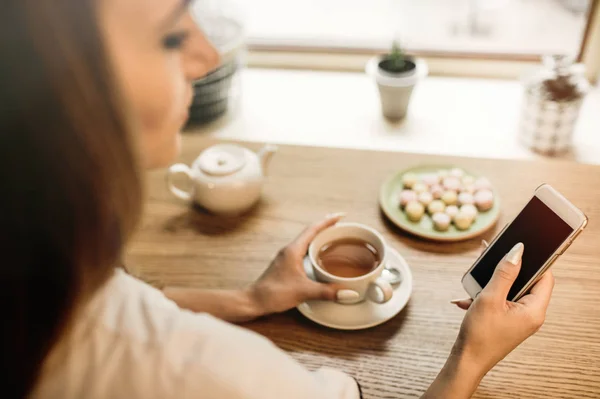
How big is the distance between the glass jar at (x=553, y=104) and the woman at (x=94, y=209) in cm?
A: 129

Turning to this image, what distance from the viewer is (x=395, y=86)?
1767 mm

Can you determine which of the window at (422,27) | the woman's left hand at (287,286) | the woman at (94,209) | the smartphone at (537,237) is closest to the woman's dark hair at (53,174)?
the woman at (94,209)

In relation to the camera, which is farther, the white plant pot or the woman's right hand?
the white plant pot

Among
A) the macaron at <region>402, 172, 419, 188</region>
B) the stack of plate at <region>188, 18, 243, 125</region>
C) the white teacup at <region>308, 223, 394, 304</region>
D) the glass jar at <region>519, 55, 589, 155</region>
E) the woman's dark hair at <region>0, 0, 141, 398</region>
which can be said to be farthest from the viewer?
the stack of plate at <region>188, 18, 243, 125</region>

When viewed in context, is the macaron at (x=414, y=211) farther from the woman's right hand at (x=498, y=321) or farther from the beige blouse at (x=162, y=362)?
the beige blouse at (x=162, y=362)

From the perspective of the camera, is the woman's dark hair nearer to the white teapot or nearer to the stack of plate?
the white teapot

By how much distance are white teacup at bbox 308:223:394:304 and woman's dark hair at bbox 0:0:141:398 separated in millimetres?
396

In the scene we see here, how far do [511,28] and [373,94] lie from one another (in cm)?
64

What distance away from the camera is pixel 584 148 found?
5.67 ft

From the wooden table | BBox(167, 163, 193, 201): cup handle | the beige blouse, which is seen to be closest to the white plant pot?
the wooden table


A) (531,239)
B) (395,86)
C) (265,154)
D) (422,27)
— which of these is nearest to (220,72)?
(395,86)

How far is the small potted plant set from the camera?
1756 mm

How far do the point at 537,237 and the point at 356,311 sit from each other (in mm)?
261

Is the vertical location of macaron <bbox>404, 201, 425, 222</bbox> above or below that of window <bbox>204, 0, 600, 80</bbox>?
above
